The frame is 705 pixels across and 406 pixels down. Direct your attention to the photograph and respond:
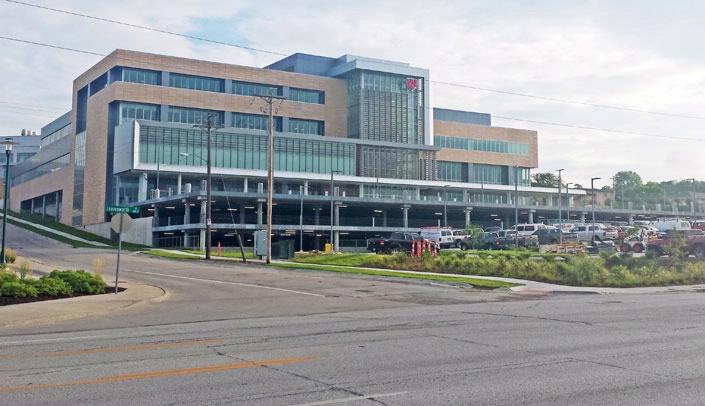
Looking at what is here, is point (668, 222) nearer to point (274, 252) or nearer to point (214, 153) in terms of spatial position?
point (274, 252)

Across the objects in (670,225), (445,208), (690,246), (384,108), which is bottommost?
(690,246)

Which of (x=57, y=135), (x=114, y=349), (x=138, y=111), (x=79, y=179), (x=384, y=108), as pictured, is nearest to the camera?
(x=114, y=349)

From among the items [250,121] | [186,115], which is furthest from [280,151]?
[186,115]

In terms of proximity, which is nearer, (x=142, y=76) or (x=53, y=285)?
(x=53, y=285)

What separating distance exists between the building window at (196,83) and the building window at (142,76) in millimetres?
1834

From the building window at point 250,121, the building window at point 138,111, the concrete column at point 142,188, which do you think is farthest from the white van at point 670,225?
the building window at point 138,111

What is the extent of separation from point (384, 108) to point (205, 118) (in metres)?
25.8

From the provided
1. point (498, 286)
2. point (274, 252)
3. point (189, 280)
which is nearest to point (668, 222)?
point (274, 252)

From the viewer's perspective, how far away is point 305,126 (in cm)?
10025

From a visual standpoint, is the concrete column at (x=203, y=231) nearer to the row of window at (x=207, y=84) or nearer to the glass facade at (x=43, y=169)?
the row of window at (x=207, y=84)

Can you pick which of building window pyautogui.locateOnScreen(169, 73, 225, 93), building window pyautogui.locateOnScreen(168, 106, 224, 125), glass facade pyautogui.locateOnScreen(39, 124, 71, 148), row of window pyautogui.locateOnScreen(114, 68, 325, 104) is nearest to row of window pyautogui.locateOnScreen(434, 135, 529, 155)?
row of window pyautogui.locateOnScreen(114, 68, 325, 104)

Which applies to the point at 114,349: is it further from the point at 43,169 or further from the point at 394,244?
the point at 43,169

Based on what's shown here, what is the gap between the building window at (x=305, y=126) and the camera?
325 feet

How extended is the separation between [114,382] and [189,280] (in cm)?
2168
